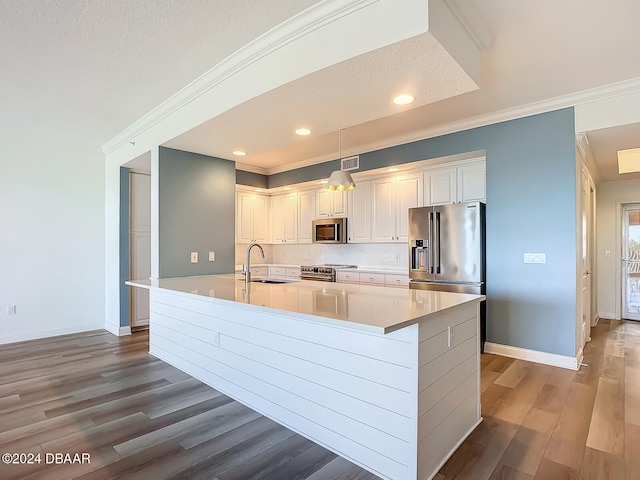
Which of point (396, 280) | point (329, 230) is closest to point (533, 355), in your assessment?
point (396, 280)

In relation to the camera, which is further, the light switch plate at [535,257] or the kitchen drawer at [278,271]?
Answer: the kitchen drawer at [278,271]

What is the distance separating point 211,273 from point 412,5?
350 cm

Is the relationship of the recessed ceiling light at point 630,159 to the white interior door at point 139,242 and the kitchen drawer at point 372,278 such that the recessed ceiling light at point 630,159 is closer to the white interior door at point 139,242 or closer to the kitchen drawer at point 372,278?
the kitchen drawer at point 372,278

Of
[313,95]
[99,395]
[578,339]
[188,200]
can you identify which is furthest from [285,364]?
[578,339]

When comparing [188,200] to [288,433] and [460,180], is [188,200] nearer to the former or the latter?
[288,433]

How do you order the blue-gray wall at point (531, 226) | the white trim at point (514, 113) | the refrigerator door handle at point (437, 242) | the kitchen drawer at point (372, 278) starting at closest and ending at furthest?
the white trim at point (514, 113)
the blue-gray wall at point (531, 226)
the refrigerator door handle at point (437, 242)
the kitchen drawer at point (372, 278)

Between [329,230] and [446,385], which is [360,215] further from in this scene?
[446,385]

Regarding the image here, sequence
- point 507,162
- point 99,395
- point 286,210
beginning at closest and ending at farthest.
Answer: point 99,395, point 507,162, point 286,210

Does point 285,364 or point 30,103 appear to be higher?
point 30,103

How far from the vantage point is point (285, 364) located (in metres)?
2.32

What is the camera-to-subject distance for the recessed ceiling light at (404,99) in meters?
2.51

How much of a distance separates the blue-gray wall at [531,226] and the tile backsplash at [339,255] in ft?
5.39

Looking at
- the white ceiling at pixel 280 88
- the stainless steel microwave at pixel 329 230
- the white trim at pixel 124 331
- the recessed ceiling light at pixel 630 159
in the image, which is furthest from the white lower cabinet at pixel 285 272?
the recessed ceiling light at pixel 630 159

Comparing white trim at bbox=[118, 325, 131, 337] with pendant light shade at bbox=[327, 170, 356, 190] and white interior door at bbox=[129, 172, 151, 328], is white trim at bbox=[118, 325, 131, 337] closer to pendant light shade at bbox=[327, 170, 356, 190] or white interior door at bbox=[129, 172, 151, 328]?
white interior door at bbox=[129, 172, 151, 328]
